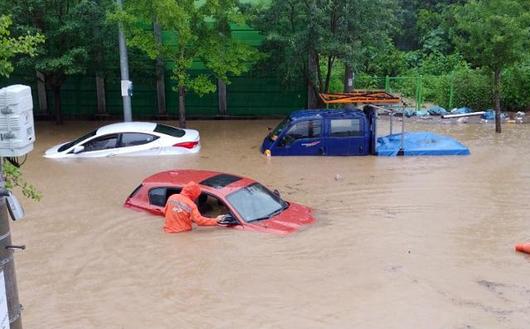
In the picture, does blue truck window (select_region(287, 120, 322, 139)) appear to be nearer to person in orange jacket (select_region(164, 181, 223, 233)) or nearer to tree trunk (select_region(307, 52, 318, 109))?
tree trunk (select_region(307, 52, 318, 109))

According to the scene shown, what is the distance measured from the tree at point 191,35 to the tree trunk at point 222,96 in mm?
3360

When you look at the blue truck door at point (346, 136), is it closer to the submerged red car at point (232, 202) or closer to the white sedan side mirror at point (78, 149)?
the submerged red car at point (232, 202)

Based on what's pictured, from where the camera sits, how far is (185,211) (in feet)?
30.1

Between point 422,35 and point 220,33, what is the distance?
2197cm

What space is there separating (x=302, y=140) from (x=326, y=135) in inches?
24.1

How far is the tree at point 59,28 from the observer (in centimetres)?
1720

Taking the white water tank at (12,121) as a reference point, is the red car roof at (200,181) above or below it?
below

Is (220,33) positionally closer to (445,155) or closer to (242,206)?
(445,155)

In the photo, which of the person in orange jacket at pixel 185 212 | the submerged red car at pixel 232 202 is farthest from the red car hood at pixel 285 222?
the person in orange jacket at pixel 185 212

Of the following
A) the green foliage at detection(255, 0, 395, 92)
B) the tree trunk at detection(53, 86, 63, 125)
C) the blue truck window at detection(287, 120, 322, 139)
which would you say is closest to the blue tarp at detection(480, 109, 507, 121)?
the green foliage at detection(255, 0, 395, 92)

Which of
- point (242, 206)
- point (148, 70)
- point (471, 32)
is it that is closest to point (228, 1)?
point (148, 70)

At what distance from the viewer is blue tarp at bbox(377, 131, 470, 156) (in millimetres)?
15180

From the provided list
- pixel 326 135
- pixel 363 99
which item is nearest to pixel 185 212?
pixel 326 135

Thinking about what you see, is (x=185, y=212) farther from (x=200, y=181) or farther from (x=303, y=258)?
(x=303, y=258)
